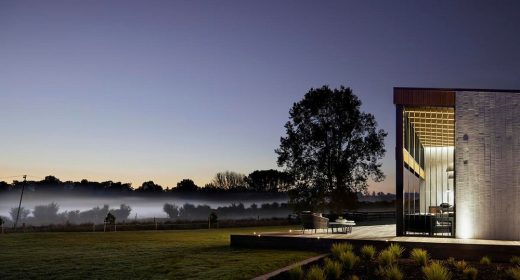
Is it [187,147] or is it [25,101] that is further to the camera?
[187,147]

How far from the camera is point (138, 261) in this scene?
12.1 m

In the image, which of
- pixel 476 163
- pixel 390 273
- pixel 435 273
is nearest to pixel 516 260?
pixel 435 273

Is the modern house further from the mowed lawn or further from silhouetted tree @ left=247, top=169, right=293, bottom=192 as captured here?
silhouetted tree @ left=247, top=169, right=293, bottom=192

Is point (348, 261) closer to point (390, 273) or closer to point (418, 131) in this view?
point (390, 273)

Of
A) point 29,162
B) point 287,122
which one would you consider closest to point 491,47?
point 287,122

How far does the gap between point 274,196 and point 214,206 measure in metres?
8.78

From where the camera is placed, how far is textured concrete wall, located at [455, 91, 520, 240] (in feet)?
47.6

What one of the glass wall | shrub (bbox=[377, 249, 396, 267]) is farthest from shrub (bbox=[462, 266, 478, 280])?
the glass wall

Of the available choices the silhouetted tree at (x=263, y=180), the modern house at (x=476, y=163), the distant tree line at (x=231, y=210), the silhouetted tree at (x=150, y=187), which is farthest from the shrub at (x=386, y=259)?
the silhouetted tree at (x=150, y=187)

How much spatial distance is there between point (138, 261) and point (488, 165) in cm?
959

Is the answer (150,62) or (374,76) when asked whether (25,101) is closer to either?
(150,62)

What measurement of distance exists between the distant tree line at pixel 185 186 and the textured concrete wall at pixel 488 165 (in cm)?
5700

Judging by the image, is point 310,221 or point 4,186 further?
point 4,186

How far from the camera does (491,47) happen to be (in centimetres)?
2289
